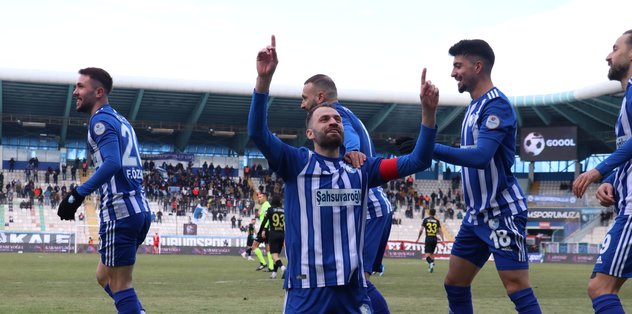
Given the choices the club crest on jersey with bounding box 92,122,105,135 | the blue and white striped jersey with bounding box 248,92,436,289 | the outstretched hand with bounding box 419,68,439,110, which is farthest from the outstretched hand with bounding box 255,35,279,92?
the club crest on jersey with bounding box 92,122,105,135

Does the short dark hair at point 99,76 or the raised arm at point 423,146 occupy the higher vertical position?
the short dark hair at point 99,76

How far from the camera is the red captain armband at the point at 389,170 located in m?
5.85

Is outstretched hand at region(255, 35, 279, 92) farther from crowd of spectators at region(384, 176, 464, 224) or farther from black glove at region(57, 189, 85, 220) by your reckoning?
crowd of spectators at region(384, 176, 464, 224)

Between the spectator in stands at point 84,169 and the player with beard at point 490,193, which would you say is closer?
the player with beard at point 490,193

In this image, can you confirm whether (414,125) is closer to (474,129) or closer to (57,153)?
(57,153)

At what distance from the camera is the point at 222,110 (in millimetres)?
62531

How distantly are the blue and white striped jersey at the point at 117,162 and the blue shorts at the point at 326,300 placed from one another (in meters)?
2.87

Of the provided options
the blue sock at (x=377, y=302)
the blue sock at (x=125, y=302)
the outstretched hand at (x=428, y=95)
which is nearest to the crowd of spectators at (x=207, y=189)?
the blue sock at (x=125, y=302)

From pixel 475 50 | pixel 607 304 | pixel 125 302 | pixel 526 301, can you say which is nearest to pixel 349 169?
pixel 607 304

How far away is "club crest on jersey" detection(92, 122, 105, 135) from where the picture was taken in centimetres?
803

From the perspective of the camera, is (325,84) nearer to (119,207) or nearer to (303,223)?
(119,207)

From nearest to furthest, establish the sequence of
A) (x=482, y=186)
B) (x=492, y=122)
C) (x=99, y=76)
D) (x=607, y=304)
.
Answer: (x=607, y=304) → (x=492, y=122) → (x=482, y=186) → (x=99, y=76)

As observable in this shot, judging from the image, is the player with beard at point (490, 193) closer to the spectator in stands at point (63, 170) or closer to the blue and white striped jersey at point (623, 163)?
the blue and white striped jersey at point (623, 163)

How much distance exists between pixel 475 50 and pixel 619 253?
6.99 feet
